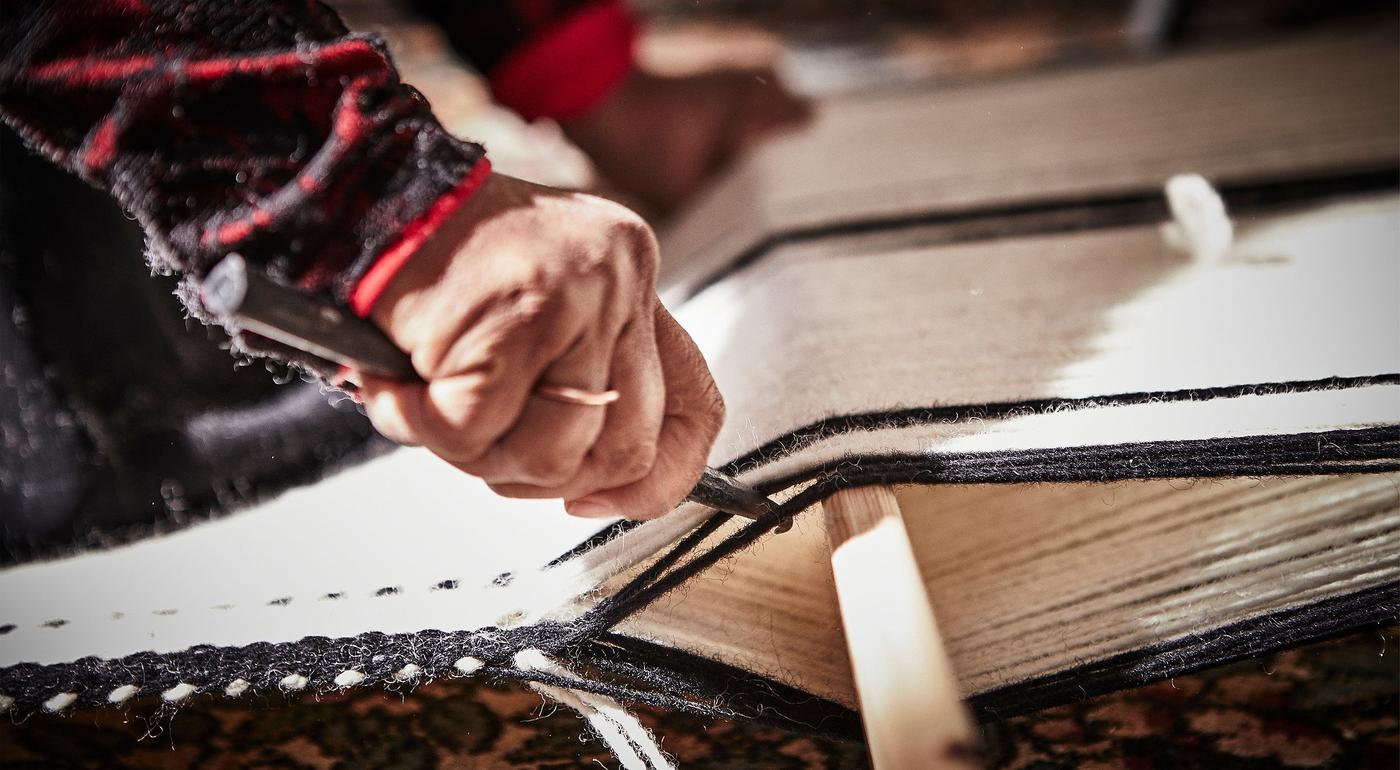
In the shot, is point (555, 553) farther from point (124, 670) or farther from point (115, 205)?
point (115, 205)

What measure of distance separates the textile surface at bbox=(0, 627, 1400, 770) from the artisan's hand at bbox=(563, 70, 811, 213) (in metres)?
0.85

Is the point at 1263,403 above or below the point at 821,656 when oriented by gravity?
above

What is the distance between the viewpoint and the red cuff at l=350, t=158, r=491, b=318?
0.33 meters

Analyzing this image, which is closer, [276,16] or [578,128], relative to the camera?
[276,16]

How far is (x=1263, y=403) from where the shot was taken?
42 centimetres

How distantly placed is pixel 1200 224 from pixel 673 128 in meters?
0.69

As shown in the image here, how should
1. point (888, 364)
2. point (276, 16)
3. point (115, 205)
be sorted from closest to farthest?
point (276, 16) → point (888, 364) → point (115, 205)

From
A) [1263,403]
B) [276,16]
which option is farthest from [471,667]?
[1263,403]

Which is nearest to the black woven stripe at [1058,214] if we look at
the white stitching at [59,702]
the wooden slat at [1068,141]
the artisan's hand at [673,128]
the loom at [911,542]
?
the wooden slat at [1068,141]

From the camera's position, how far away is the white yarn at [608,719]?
0.38 m

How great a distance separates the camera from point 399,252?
327 mm

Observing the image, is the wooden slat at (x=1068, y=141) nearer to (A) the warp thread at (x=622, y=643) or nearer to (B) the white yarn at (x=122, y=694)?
(A) the warp thread at (x=622, y=643)

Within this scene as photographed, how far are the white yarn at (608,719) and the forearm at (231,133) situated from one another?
0.63 feet

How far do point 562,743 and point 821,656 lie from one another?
162 millimetres
